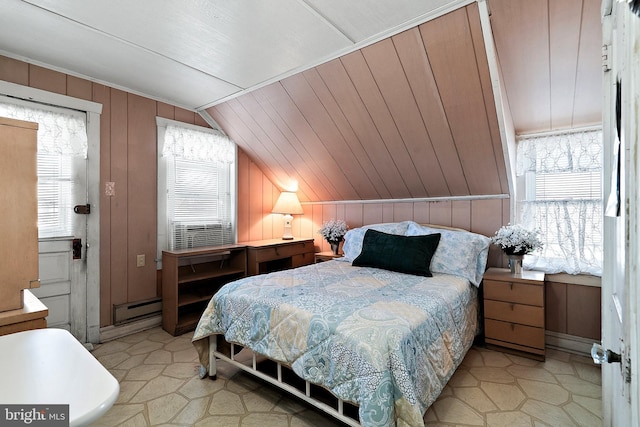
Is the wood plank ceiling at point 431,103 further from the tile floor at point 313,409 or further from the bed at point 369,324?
the tile floor at point 313,409

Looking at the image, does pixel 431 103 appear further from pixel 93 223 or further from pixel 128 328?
pixel 128 328

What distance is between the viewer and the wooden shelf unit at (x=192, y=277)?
3041 mm

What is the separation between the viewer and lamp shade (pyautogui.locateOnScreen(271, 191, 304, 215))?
4.12 m

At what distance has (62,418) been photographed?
61 centimetres

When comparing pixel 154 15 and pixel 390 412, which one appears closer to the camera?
pixel 390 412

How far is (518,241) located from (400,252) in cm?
95

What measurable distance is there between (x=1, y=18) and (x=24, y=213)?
1599 mm

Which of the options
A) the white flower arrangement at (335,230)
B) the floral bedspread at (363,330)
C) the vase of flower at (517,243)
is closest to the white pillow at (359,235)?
the white flower arrangement at (335,230)

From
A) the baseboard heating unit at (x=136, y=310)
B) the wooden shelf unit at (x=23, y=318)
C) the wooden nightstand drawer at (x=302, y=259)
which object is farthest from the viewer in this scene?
the wooden nightstand drawer at (x=302, y=259)

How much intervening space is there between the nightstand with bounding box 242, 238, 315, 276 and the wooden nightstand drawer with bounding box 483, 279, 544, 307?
2.24 metres

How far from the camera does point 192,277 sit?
319 cm

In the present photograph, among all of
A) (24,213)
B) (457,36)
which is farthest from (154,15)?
(457,36)

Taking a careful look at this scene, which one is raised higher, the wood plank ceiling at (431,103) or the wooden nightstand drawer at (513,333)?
the wood plank ceiling at (431,103)

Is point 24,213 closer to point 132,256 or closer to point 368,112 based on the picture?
point 132,256
